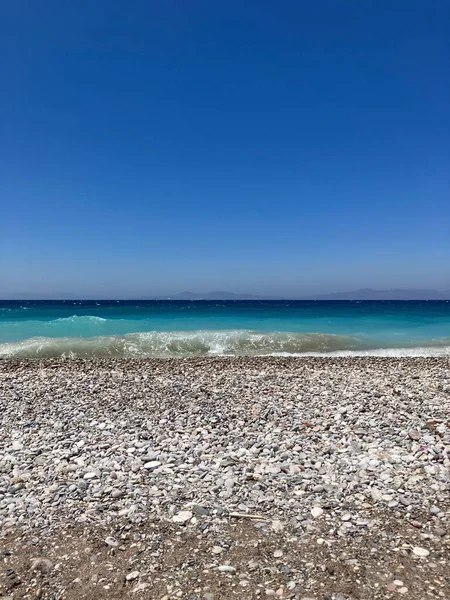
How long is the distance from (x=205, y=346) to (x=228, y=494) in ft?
53.5

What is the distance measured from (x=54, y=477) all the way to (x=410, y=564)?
4.49 metres

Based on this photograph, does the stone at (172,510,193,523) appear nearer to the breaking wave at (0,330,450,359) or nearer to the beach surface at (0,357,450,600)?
the beach surface at (0,357,450,600)

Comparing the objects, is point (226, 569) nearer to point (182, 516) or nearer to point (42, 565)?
point (182, 516)

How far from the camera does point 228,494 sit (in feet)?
16.8

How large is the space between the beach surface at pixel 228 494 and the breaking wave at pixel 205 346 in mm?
10138

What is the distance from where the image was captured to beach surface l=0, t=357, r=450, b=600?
3709 mm

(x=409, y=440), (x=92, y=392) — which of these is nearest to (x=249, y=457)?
(x=409, y=440)

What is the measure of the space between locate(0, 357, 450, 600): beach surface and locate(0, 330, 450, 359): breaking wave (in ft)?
33.3

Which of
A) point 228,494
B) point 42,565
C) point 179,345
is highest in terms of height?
point 179,345

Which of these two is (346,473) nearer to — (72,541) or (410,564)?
(410,564)

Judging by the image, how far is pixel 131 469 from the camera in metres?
5.79

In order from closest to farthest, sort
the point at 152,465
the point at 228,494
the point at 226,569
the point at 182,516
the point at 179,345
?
the point at 226,569 < the point at 182,516 < the point at 228,494 < the point at 152,465 < the point at 179,345

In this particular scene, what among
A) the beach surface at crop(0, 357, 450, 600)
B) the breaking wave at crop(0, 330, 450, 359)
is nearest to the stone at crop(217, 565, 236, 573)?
the beach surface at crop(0, 357, 450, 600)

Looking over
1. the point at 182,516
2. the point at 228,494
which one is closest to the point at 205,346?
the point at 228,494
